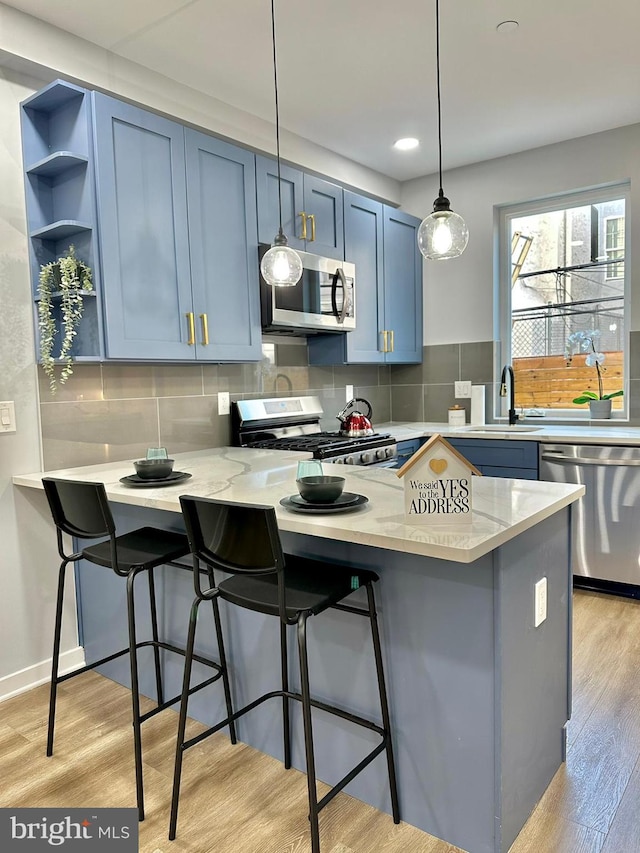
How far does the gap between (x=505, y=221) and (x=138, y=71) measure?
2.57 m

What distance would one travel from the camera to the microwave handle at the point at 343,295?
3.47 m

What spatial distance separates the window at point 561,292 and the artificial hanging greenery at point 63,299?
2.91 meters

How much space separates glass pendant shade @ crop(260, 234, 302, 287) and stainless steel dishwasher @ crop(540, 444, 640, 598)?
1.94 m

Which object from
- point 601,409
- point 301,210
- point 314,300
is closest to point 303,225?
point 301,210

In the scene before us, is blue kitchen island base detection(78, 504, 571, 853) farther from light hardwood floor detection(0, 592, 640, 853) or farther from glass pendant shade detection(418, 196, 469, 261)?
glass pendant shade detection(418, 196, 469, 261)

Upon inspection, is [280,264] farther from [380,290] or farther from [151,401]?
[380,290]

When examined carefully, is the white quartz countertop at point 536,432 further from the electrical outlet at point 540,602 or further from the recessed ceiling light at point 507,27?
the recessed ceiling light at point 507,27

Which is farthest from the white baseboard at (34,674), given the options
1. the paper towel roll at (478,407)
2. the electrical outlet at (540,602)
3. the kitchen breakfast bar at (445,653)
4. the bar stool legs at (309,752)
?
the paper towel roll at (478,407)

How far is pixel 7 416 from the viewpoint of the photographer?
93.7 inches

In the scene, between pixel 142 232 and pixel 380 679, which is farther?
pixel 142 232

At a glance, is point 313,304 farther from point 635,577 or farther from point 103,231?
point 635,577

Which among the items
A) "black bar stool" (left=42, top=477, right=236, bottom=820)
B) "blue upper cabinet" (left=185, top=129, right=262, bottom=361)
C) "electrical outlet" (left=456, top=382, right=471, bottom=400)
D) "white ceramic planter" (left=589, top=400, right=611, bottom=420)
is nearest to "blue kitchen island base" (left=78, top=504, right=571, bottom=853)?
"black bar stool" (left=42, top=477, right=236, bottom=820)

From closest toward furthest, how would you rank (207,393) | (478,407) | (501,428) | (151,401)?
(151,401), (207,393), (501,428), (478,407)

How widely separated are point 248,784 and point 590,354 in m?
3.26
